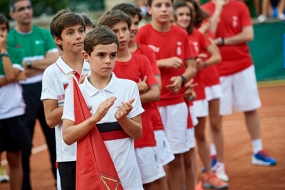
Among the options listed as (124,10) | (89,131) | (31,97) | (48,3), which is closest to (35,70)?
(31,97)

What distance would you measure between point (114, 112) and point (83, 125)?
32 centimetres

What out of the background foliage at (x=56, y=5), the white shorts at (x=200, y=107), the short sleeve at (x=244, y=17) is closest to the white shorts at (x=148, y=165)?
the white shorts at (x=200, y=107)

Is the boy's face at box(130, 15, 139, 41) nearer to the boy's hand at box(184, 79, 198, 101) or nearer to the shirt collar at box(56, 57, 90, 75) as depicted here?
the shirt collar at box(56, 57, 90, 75)

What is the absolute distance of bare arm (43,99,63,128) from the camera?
15.8 feet

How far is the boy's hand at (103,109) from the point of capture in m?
4.18

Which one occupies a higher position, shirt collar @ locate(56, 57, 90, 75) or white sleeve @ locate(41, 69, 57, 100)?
shirt collar @ locate(56, 57, 90, 75)

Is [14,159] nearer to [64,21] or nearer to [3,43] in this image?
[3,43]

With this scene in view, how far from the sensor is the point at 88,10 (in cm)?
2312

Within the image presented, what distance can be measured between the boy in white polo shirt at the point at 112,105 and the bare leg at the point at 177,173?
1.77 metres

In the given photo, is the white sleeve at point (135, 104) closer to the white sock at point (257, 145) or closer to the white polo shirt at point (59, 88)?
the white polo shirt at point (59, 88)

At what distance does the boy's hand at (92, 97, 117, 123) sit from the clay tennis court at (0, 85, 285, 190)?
12.2ft

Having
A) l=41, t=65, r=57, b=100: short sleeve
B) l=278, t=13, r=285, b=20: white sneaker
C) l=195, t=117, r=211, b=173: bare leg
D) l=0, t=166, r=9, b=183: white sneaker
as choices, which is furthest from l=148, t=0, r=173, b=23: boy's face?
l=278, t=13, r=285, b=20: white sneaker

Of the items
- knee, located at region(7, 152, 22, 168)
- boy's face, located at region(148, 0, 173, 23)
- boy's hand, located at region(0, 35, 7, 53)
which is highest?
boy's face, located at region(148, 0, 173, 23)

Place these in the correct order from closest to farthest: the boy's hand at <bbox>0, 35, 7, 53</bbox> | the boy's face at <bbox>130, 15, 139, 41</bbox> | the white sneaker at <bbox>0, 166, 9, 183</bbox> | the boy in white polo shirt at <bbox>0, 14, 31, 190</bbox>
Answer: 1. the boy's face at <bbox>130, 15, 139, 41</bbox>
2. the boy's hand at <bbox>0, 35, 7, 53</bbox>
3. the boy in white polo shirt at <bbox>0, 14, 31, 190</bbox>
4. the white sneaker at <bbox>0, 166, 9, 183</bbox>
